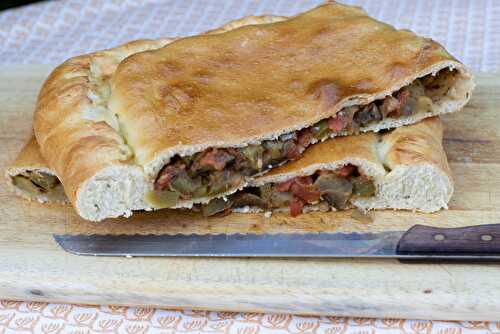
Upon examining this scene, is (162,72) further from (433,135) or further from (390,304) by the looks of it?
(390,304)

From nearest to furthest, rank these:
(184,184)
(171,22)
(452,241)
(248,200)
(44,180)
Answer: (452,241) → (184,184) → (248,200) → (44,180) → (171,22)

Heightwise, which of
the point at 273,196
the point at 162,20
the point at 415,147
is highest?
the point at 415,147

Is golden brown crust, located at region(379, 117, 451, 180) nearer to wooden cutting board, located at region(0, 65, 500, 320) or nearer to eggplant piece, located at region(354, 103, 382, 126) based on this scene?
eggplant piece, located at region(354, 103, 382, 126)

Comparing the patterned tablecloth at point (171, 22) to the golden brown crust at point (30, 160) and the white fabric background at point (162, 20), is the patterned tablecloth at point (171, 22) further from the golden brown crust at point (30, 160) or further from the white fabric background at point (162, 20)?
the golden brown crust at point (30, 160)

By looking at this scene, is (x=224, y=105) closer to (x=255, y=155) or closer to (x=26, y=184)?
(x=255, y=155)

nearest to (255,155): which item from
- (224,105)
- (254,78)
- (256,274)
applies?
(224,105)

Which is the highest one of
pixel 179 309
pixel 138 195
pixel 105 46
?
pixel 138 195

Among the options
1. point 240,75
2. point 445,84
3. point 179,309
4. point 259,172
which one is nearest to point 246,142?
point 259,172

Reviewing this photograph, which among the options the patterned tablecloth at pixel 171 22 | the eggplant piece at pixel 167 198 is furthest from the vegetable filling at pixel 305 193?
the patterned tablecloth at pixel 171 22
